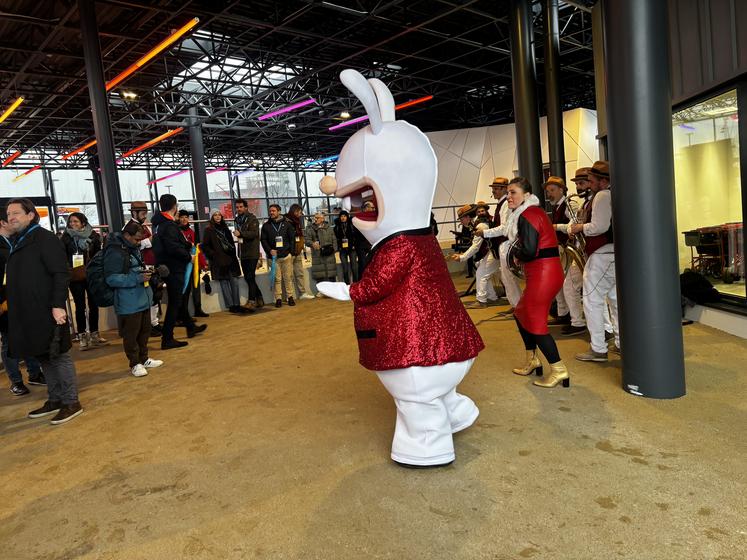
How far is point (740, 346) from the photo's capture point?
416 centimetres

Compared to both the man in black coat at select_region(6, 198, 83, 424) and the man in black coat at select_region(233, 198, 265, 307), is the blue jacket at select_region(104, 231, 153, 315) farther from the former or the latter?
the man in black coat at select_region(233, 198, 265, 307)

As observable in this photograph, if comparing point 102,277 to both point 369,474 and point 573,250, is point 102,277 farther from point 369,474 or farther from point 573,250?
point 573,250

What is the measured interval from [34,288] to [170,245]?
2.27 meters


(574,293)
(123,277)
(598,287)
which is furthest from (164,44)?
(598,287)

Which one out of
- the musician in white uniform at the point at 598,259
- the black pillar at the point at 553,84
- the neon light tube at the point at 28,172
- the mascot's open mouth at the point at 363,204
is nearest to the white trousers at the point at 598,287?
the musician in white uniform at the point at 598,259

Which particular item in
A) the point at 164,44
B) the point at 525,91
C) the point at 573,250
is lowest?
the point at 573,250

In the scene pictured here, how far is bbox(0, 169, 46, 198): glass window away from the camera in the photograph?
21.0m

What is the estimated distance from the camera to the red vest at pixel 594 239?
398 cm

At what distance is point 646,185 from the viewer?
3.17 m

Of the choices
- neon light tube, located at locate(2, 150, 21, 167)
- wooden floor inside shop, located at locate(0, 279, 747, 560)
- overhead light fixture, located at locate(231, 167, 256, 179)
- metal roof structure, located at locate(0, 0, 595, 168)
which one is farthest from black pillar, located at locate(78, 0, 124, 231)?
overhead light fixture, located at locate(231, 167, 256, 179)

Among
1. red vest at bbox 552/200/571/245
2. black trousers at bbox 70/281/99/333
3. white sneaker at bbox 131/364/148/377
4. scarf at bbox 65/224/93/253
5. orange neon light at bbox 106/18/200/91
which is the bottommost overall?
white sneaker at bbox 131/364/148/377

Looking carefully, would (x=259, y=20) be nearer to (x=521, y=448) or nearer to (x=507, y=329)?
(x=507, y=329)

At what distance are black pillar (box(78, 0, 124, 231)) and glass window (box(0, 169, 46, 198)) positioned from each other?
55.7ft

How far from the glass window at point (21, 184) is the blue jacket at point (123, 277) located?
20605mm
